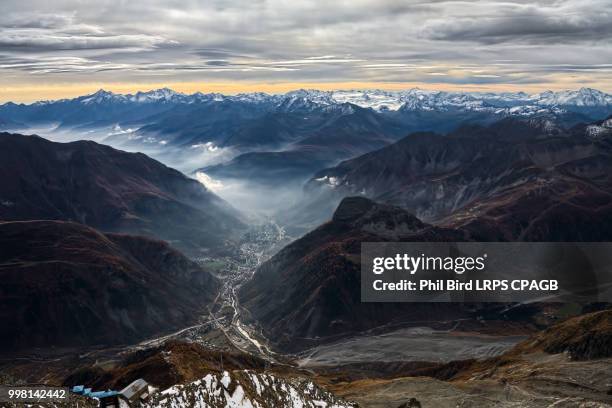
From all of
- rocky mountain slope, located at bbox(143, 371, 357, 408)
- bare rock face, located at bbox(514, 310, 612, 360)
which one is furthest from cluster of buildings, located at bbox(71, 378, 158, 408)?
bare rock face, located at bbox(514, 310, 612, 360)

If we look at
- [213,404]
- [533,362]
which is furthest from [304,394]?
[533,362]

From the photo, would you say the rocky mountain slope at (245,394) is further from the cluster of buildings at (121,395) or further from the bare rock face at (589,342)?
the bare rock face at (589,342)

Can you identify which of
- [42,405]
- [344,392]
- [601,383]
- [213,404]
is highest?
[42,405]

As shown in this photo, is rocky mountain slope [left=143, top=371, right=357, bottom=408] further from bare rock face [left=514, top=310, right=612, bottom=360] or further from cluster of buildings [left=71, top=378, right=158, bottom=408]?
bare rock face [left=514, top=310, right=612, bottom=360]

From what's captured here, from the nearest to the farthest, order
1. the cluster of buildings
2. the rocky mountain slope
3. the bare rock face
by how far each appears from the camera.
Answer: the cluster of buildings < the rocky mountain slope < the bare rock face

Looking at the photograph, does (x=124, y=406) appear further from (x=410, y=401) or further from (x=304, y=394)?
(x=410, y=401)

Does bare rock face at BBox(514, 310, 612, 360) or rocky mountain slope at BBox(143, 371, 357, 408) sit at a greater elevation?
rocky mountain slope at BBox(143, 371, 357, 408)

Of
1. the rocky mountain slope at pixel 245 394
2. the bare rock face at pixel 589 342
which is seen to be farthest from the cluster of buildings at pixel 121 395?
the bare rock face at pixel 589 342

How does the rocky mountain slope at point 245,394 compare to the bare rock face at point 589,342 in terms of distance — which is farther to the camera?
the bare rock face at point 589,342

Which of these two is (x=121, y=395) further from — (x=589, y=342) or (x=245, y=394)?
(x=589, y=342)

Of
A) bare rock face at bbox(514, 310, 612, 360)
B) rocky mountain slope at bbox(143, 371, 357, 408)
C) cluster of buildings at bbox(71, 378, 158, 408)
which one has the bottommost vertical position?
bare rock face at bbox(514, 310, 612, 360)

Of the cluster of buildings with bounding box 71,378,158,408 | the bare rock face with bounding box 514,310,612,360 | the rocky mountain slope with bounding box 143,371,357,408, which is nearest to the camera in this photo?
the cluster of buildings with bounding box 71,378,158,408
